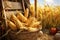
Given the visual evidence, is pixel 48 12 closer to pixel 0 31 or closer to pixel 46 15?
pixel 46 15

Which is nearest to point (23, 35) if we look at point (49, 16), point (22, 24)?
point (22, 24)

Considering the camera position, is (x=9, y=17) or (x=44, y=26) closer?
(x=9, y=17)

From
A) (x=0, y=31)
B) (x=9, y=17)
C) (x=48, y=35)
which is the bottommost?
(x=48, y=35)

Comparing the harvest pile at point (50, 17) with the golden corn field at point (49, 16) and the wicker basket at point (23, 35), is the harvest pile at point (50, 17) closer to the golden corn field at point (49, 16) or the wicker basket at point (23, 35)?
the golden corn field at point (49, 16)

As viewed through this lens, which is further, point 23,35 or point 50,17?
point 50,17

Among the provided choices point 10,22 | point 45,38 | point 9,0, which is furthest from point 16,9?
point 45,38

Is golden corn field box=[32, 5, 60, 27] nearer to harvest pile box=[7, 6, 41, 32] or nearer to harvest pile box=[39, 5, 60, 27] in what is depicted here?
harvest pile box=[39, 5, 60, 27]

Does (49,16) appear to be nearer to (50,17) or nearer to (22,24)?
(50,17)

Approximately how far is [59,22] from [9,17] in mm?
640

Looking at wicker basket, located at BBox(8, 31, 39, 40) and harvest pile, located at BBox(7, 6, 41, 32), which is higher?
harvest pile, located at BBox(7, 6, 41, 32)

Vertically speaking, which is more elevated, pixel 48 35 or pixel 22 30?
pixel 22 30

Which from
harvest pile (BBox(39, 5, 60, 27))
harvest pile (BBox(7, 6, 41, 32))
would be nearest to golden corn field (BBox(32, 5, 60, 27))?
harvest pile (BBox(39, 5, 60, 27))

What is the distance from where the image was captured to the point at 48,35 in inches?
71.6

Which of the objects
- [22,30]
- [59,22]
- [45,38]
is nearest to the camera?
[22,30]
